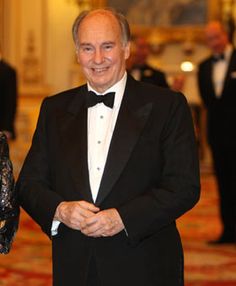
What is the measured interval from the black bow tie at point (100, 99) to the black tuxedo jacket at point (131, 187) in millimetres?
51

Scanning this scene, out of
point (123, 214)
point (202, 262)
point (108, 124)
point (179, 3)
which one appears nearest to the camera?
point (123, 214)

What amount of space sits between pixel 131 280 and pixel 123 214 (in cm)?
28

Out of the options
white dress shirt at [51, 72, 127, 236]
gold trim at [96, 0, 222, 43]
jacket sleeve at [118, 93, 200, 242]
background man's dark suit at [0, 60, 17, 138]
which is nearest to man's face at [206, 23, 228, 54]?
background man's dark suit at [0, 60, 17, 138]

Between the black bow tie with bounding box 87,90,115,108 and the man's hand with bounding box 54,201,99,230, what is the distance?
43cm

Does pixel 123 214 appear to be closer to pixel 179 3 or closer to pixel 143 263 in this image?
pixel 143 263

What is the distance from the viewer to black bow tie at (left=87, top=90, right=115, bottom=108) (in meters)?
3.17

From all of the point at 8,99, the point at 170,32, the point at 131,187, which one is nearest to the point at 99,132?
the point at 131,187

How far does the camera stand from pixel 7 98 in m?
8.27

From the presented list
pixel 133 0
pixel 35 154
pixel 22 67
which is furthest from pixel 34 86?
pixel 35 154

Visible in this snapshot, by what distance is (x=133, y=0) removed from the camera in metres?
13.0

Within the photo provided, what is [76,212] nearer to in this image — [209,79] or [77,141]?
[77,141]

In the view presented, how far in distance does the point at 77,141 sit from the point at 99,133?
0.09 meters

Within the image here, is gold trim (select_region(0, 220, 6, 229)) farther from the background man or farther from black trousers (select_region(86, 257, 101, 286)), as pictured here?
the background man

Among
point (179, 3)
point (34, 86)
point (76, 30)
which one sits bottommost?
point (34, 86)
